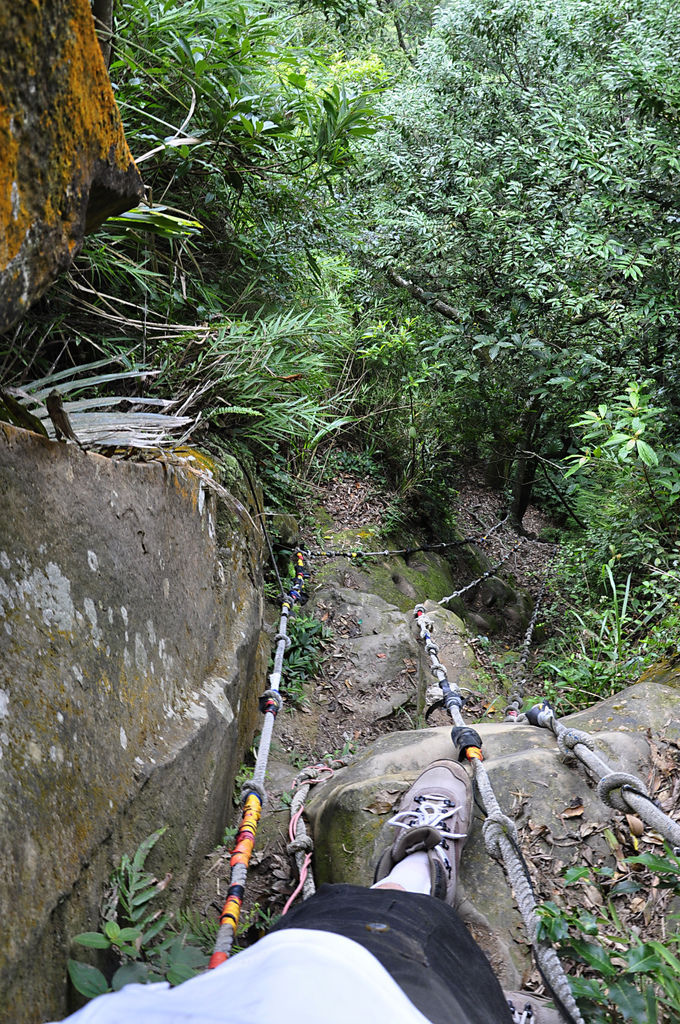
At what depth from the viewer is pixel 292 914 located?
1214 mm

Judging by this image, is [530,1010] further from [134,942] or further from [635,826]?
[134,942]

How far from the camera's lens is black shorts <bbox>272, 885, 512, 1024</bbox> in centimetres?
91

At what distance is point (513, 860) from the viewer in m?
1.64

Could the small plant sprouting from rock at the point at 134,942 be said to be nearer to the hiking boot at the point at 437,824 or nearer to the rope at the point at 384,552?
the hiking boot at the point at 437,824

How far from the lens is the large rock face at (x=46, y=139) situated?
2.74 feet

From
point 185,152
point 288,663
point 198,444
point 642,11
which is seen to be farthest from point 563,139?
point 288,663

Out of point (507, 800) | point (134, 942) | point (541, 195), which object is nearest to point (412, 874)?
point (507, 800)

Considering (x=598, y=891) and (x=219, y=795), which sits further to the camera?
(x=219, y=795)

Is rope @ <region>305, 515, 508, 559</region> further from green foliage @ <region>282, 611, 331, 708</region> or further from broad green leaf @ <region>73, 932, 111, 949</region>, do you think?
broad green leaf @ <region>73, 932, 111, 949</region>

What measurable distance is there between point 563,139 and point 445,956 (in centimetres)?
423

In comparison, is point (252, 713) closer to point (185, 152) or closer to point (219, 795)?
point (219, 795)

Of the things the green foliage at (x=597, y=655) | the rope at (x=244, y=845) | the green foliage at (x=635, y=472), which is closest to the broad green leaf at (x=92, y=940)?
the rope at (x=244, y=845)

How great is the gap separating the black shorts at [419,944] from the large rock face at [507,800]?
556 millimetres

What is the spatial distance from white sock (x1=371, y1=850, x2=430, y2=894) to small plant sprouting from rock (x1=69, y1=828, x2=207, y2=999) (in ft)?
1.71
